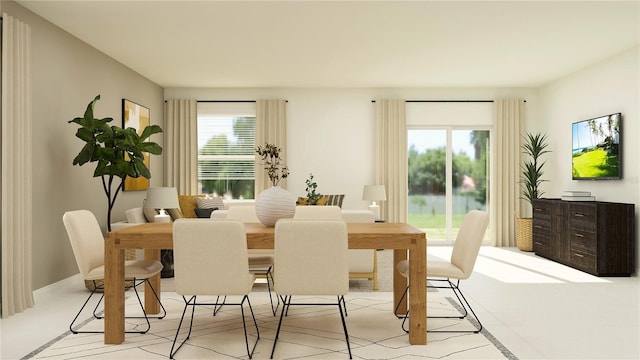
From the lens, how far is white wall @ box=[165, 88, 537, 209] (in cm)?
854

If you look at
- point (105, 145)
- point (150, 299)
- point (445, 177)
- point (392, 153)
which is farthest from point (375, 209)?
point (150, 299)

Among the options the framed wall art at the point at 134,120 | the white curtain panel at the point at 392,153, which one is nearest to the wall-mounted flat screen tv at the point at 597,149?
the white curtain panel at the point at 392,153

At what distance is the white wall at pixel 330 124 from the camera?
8539 millimetres

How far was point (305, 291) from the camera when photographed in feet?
9.89

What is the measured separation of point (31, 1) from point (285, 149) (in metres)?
4.72

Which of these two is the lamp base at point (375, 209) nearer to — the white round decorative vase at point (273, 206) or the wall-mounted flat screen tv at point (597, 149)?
the wall-mounted flat screen tv at point (597, 149)

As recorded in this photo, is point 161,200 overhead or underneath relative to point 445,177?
underneath

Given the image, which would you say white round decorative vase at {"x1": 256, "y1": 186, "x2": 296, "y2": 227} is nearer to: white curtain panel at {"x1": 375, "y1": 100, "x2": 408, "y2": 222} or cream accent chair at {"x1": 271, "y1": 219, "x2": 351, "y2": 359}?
cream accent chair at {"x1": 271, "y1": 219, "x2": 351, "y2": 359}

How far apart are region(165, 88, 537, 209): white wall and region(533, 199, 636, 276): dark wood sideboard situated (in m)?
2.82

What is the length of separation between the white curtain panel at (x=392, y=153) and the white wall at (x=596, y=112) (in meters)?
2.31

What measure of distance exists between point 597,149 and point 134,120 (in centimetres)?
636

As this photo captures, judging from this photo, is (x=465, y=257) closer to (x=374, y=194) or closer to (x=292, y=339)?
(x=292, y=339)

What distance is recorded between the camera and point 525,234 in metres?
7.81

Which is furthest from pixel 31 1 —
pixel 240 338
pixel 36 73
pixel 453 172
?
pixel 453 172
